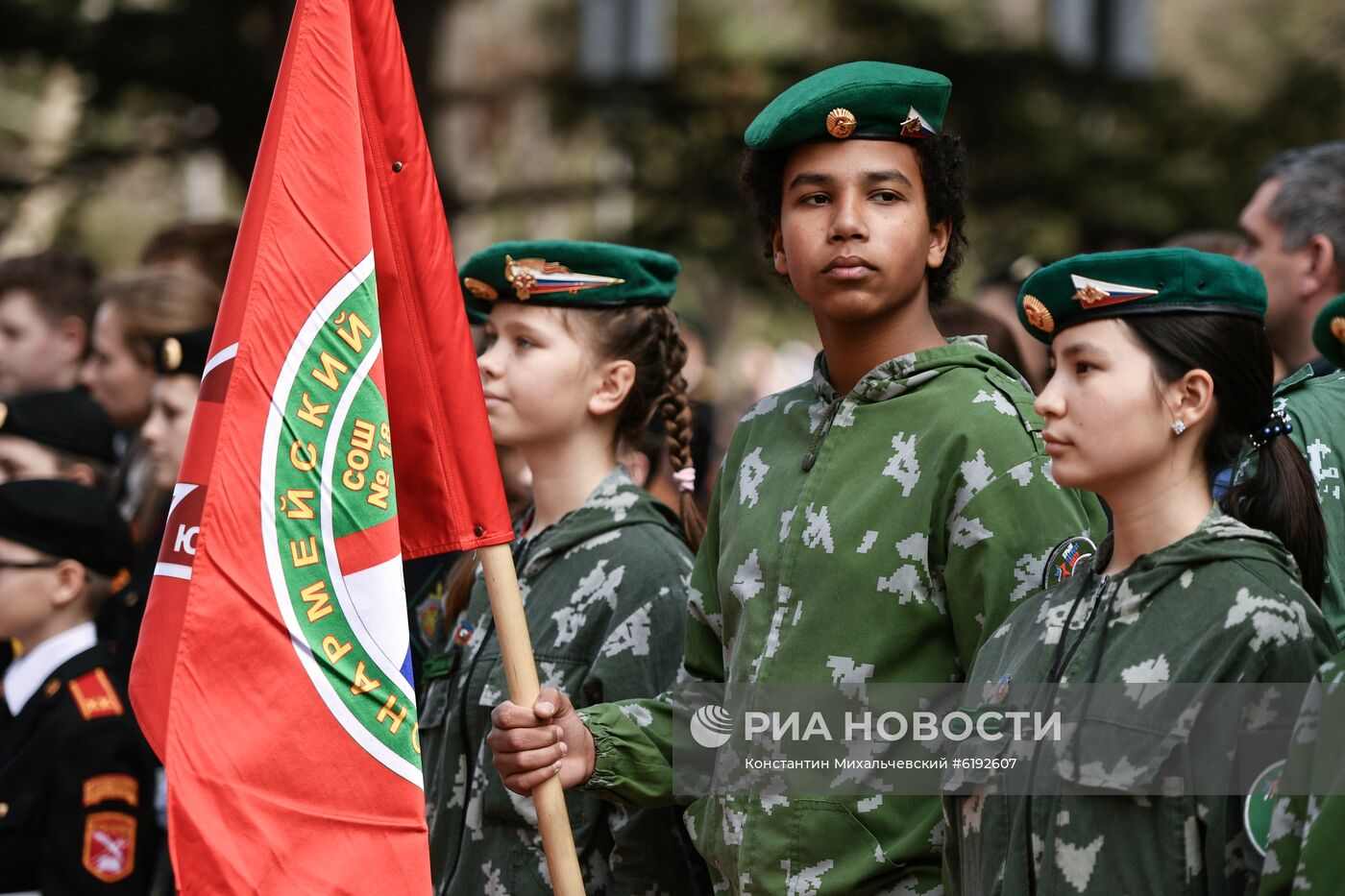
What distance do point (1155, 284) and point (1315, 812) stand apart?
0.96 metres

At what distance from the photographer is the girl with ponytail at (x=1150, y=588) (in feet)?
9.05

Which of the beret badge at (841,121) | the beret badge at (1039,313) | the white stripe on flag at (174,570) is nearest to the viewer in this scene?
the beret badge at (1039,313)

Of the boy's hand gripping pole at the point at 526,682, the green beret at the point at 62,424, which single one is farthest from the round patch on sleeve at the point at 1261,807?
the green beret at the point at 62,424

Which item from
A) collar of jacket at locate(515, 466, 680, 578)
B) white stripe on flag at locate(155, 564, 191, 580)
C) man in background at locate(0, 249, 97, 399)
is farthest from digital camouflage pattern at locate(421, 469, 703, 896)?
man in background at locate(0, 249, 97, 399)

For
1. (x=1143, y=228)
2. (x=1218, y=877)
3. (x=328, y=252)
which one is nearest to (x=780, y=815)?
(x=1218, y=877)

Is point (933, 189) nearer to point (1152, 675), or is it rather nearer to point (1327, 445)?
point (1327, 445)

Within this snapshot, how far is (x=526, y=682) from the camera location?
3393 millimetres

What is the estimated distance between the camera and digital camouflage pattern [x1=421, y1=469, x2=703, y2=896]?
3.90 metres

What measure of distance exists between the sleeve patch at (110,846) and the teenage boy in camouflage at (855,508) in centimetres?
176

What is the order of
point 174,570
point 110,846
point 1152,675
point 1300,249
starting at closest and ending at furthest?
point 1152,675
point 174,570
point 110,846
point 1300,249

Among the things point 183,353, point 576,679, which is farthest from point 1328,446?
point 183,353

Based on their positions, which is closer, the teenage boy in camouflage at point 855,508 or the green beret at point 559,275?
the teenage boy in camouflage at point 855,508

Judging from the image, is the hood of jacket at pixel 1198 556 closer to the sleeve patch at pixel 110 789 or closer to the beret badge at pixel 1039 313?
the beret badge at pixel 1039 313

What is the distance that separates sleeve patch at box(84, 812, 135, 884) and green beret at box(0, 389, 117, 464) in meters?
1.87
